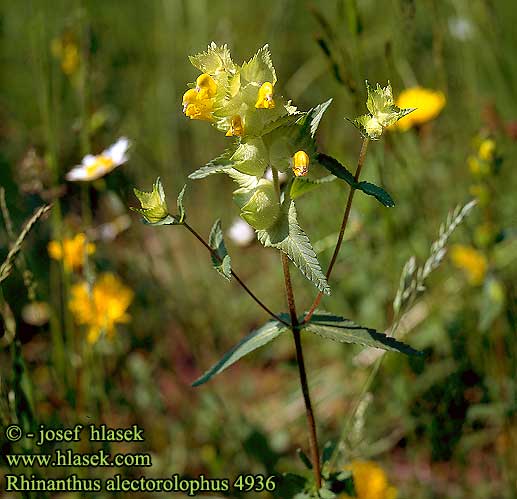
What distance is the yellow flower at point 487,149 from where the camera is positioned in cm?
137

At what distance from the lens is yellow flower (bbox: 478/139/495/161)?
4.49ft

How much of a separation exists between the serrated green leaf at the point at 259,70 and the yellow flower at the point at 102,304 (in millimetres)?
882

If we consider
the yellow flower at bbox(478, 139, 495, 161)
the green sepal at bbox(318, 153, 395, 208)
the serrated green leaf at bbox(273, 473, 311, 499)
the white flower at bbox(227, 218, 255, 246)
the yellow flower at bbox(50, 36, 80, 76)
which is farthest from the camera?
the yellow flower at bbox(50, 36, 80, 76)

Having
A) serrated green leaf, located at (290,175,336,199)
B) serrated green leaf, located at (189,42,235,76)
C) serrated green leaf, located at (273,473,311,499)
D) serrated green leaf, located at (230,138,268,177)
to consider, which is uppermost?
serrated green leaf, located at (189,42,235,76)

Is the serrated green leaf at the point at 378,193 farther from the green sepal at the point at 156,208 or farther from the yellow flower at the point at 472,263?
the yellow flower at the point at 472,263

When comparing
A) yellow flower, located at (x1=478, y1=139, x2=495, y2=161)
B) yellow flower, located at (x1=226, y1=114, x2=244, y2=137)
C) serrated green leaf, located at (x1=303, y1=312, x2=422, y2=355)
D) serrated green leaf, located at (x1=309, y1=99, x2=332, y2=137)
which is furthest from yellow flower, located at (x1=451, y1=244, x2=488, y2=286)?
yellow flower, located at (x1=226, y1=114, x2=244, y2=137)

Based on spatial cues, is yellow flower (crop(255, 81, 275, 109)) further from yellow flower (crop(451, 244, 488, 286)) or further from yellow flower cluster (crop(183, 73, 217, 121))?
yellow flower (crop(451, 244, 488, 286))

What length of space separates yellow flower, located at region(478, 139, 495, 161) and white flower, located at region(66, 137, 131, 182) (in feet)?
2.45

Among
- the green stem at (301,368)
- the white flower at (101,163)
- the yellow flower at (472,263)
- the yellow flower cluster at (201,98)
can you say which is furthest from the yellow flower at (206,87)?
the yellow flower at (472,263)

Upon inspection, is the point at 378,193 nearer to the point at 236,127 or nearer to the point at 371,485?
the point at 236,127

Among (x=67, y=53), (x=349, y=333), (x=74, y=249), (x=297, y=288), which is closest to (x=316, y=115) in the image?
(x=349, y=333)

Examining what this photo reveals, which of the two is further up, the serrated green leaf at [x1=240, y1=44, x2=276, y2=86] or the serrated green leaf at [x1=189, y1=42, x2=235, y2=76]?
the serrated green leaf at [x1=189, y1=42, x2=235, y2=76]

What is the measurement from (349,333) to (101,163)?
0.74 metres

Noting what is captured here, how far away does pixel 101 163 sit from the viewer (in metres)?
1.39
